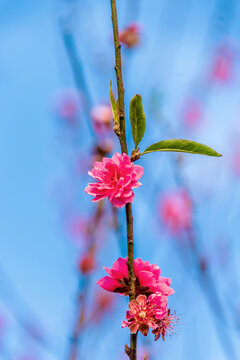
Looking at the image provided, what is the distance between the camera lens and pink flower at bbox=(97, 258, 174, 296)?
1040mm

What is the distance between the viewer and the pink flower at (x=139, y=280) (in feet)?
3.41

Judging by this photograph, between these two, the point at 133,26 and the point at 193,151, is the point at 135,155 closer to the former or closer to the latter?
the point at 193,151

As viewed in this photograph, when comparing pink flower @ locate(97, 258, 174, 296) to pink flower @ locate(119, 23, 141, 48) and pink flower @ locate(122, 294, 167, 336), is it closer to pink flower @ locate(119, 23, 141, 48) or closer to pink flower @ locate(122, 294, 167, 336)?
pink flower @ locate(122, 294, 167, 336)

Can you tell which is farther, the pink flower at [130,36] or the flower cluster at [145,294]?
the pink flower at [130,36]

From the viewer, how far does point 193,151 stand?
1054 millimetres

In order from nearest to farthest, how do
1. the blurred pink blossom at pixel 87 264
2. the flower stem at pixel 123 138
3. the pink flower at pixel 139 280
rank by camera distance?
the flower stem at pixel 123 138, the pink flower at pixel 139 280, the blurred pink blossom at pixel 87 264

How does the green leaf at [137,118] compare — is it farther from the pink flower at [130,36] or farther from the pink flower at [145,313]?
the pink flower at [130,36]

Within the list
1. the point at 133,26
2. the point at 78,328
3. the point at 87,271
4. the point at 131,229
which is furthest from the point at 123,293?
the point at 133,26

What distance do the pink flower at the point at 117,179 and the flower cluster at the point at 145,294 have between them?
0.17 meters

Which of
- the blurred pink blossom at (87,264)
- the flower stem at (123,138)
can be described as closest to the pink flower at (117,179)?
the flower stem at (123,138)

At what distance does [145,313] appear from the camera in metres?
1.01

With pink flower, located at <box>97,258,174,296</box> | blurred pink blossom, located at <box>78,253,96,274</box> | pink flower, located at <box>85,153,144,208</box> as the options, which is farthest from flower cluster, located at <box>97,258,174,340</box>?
blurred pink blossom, located at <box>78,253,96,274</box>

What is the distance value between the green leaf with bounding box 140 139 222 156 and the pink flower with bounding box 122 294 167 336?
0.38 meters

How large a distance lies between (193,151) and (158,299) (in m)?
0.39
